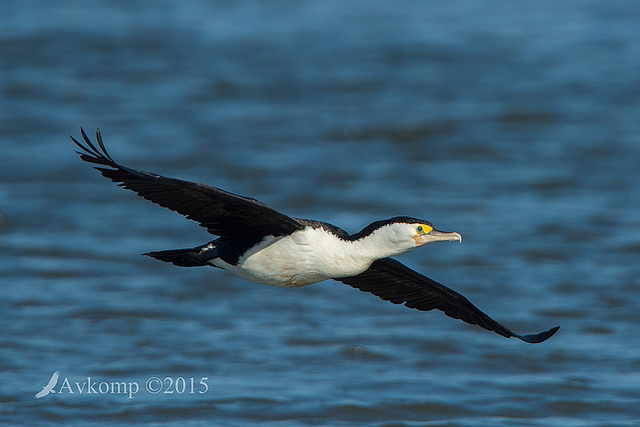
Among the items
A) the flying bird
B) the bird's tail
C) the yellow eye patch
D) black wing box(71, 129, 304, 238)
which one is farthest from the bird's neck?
the flying bird

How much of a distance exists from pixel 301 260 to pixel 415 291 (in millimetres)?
1293

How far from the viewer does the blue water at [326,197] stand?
30.1 ft

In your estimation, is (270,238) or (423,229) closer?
(423,229)

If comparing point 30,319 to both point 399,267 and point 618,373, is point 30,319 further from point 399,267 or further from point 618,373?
point 618,373

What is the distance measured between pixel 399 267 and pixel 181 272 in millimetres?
5167

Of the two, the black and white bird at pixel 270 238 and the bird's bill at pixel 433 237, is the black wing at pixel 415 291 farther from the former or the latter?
the bird's bill at pixel 433 237

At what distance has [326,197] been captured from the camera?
1412cm

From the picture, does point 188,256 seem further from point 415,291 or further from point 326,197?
point 326,197

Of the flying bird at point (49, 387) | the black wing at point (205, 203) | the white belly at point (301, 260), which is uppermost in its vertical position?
the black wing at point (205, 203)

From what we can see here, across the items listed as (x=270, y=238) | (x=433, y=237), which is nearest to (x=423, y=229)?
(x=433, y=237)

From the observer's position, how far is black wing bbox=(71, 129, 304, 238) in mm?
6027

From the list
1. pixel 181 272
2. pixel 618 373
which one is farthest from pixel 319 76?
pixel 618 373

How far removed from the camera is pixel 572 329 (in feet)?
34.6

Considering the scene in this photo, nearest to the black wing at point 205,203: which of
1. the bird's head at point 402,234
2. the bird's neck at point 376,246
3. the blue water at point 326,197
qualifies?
the bird's neck at point 376,246
